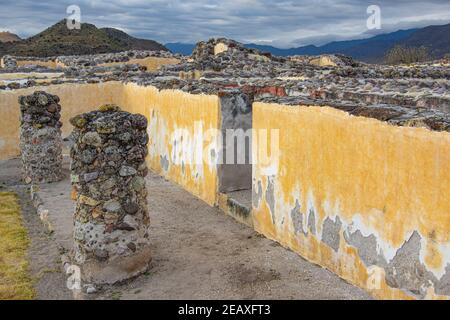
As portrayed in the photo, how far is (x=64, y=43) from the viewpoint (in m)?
51.9

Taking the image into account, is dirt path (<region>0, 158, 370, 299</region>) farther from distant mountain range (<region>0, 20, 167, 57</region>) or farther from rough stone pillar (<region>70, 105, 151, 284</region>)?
distant mountain range (<region>0, 20, 167, 57</region>)

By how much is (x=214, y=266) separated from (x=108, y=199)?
58.1 inches

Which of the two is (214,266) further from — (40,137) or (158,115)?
(40,137)

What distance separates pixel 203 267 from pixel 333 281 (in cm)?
160

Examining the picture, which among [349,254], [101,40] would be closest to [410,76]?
[349,254]

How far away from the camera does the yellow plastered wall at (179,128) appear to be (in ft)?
29.4

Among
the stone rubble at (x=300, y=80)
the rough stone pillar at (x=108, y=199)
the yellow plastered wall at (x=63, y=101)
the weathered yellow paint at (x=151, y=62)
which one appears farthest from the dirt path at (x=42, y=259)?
the weathered yellow paint at (x=151, y=62)

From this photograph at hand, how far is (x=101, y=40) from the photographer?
55750 mm

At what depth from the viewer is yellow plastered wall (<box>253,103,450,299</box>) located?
4141mm

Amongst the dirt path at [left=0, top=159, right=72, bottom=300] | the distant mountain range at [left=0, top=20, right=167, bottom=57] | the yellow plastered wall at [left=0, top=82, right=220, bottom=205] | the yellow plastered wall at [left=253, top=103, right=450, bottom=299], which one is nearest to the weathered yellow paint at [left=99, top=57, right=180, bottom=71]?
the yellow plastered wall at [left=0, top=82, right=220, bottom=205]

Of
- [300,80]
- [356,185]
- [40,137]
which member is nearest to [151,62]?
[40,137]

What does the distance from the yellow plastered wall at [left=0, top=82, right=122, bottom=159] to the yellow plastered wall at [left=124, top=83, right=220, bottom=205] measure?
7.53 ft

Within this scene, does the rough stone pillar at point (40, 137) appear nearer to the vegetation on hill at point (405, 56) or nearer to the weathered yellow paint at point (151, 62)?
the weathered yellow paint at point (151, 62)

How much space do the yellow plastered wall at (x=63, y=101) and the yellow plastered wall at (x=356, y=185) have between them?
29.2ft
